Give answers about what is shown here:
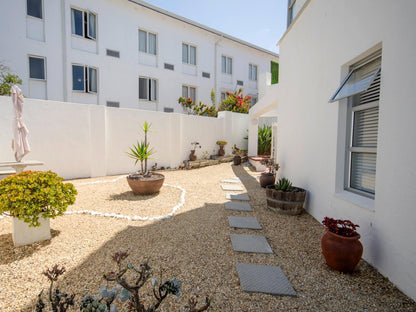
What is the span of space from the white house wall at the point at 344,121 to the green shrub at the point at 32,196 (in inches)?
158

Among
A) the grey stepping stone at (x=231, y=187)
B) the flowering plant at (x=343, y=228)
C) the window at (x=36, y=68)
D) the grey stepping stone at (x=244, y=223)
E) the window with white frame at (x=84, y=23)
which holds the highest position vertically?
the window with white frame at (x=84, y=23)

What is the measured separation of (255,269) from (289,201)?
211cm

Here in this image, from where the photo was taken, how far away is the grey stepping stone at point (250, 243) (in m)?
3.06

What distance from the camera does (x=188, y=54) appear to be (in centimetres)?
1416

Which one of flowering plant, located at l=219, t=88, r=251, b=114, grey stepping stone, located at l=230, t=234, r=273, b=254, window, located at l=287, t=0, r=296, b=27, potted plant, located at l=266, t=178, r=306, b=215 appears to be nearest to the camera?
grey stepping stone, located at l=230, t=234, r=273, b=254

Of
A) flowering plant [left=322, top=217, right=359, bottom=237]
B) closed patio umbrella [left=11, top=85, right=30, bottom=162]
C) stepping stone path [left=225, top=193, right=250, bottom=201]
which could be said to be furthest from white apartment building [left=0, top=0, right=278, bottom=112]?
flowering plant [left=322, top=217, right=359, bottom=237]

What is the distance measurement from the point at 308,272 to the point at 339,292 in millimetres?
369

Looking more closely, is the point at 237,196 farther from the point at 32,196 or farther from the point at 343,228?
the point at 32,196

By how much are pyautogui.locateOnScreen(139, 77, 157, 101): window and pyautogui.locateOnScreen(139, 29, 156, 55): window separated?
1544 mm

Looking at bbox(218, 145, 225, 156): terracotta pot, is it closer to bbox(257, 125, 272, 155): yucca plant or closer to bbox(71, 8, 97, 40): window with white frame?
bbox(257, 125, 272, 155): yucca plant

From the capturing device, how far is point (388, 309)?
2018mm

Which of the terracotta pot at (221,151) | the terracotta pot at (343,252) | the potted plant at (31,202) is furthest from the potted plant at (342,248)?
the terracotta pot at (221,151)

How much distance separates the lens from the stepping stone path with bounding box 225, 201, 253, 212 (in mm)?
4785

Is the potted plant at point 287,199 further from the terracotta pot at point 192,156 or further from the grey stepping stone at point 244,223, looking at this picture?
the terracotta pot at point 192,156
